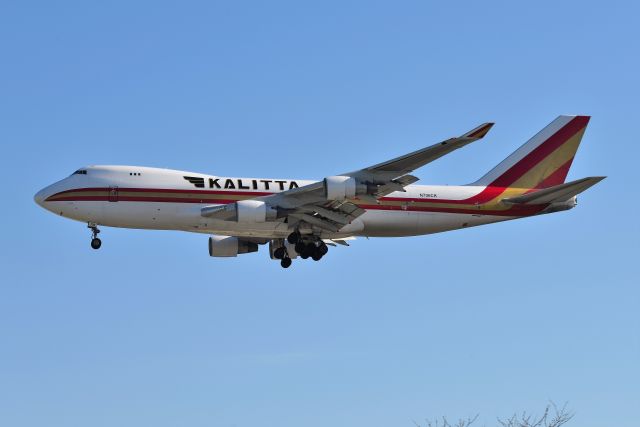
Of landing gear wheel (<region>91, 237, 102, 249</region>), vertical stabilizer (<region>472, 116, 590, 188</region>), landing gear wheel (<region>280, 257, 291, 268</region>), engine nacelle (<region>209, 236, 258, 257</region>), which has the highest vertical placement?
vertical stabilizer (<region>472, 116, 590, 188</region>)

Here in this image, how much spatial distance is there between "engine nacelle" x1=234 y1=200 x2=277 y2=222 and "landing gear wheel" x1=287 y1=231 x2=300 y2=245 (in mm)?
2694

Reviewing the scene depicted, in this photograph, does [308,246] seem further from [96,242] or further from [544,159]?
[544,159]

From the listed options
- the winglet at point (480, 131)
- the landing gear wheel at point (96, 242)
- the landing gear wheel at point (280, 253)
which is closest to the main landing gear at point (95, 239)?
the landing gear wheel at point (96, 242)

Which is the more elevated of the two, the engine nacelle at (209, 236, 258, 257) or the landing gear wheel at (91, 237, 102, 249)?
the engine nacelle at (209, 236, 258, 257)

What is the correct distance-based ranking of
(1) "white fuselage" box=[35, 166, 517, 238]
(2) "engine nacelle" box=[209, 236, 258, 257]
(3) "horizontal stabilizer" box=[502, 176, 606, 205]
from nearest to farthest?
(1) "white fuselage" box=[35, 166, 517, 238], (3) "horizontal stabilizer" box=[502, 176, 606, 205], (2) "engine nacelle" box=[209, 236, 258, 257]

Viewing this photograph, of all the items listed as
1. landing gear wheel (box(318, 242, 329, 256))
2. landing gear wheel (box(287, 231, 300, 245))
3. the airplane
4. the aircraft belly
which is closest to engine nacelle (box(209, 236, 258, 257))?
the airplane

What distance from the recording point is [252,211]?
55250 millimetres

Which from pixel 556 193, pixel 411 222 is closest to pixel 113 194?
pixel 411 222

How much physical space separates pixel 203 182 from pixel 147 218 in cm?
317

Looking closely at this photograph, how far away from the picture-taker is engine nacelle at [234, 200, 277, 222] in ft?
181

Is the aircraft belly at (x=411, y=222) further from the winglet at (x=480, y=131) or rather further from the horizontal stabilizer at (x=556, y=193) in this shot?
the winglet at (x=480, y=131)

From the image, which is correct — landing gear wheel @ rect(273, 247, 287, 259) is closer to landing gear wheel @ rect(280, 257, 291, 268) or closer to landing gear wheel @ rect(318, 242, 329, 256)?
landing gear wheel @ rect(280, 257, 291, 268)

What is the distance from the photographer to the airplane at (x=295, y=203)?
55.0 metres

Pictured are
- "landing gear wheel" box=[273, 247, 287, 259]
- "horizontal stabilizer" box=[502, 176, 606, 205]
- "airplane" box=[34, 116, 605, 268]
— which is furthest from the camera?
"landing gear wheel" box=[273, 247, 287, 259]
